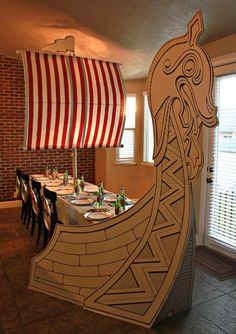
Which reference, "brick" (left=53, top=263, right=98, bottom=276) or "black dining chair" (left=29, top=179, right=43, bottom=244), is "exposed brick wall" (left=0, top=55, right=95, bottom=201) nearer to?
"black dining chair" (left=29, top=179, right=43, bottom=244)

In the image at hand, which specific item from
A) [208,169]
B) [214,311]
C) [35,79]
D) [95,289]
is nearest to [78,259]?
[95,289]

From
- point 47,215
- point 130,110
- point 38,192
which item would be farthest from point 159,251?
point 130,110

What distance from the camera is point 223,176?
366 cm

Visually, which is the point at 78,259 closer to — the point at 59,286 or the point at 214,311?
the point at 59,286

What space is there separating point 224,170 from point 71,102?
2.06m

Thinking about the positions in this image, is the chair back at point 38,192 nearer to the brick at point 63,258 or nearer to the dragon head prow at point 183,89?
the brick at point 63,258

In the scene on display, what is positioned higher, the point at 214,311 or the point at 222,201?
the point at 222,201

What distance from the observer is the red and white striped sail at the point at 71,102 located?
303 centimetres

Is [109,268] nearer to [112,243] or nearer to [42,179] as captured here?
[112,243]

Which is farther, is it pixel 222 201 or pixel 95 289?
pixel 222 201

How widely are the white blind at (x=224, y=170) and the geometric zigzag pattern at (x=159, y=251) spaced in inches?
61.1

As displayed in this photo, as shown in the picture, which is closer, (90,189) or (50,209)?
(50,209)

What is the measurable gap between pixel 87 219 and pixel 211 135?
2.02 m

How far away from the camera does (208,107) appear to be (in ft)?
6.53
